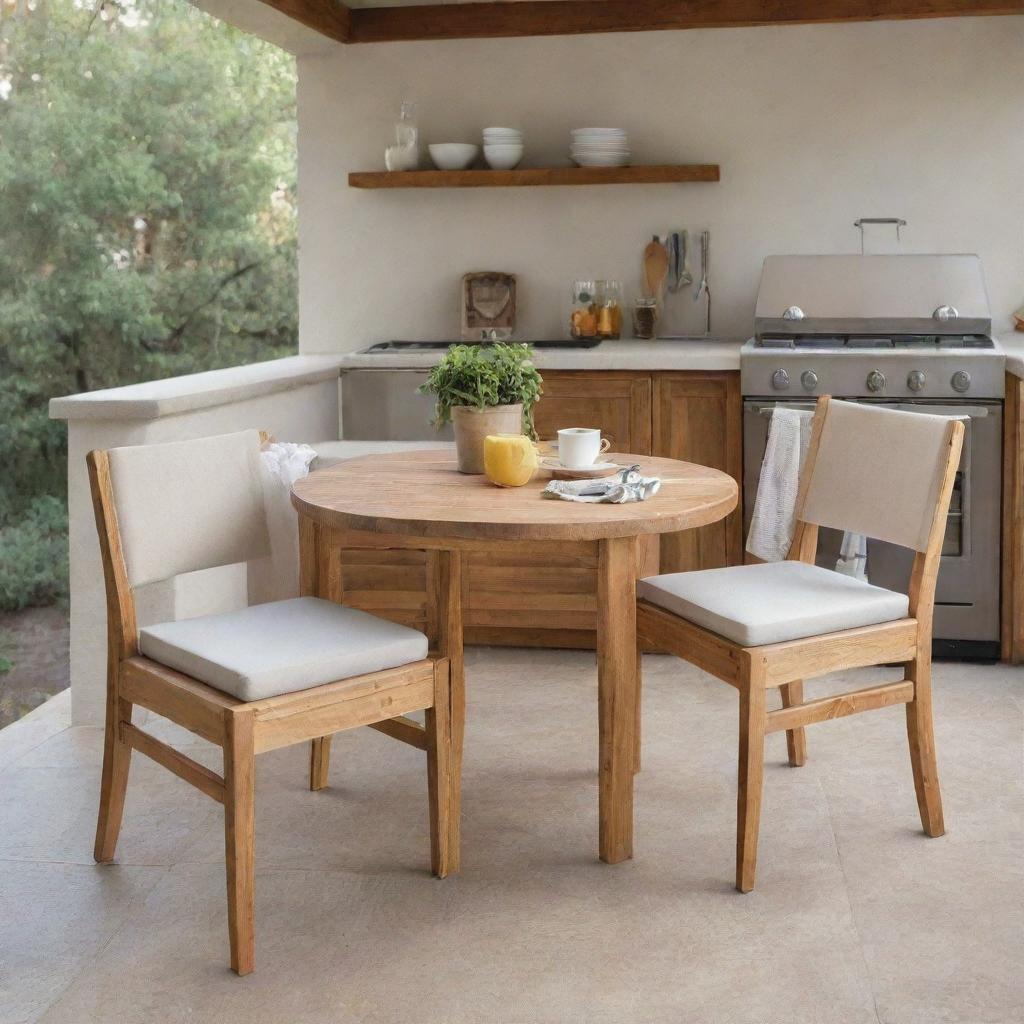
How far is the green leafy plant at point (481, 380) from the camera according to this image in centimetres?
269

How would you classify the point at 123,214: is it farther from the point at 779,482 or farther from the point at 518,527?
the point at 518,527

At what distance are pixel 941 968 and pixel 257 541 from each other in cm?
147

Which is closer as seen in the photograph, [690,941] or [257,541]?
[690,941]

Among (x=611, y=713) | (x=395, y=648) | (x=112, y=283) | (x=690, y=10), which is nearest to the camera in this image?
(x=395, y=648)

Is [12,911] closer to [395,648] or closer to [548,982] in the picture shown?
[395,648]

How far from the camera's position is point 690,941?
2.29m

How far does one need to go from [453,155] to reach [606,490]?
8.08ft

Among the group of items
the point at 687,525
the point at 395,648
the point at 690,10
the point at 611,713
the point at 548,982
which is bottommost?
the point at 548,982

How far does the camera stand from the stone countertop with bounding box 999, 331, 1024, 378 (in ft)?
12.2

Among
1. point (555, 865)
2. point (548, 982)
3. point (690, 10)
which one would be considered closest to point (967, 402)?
point (690, 10)

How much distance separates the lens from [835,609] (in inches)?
100

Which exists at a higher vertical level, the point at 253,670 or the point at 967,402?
the point at 967,402

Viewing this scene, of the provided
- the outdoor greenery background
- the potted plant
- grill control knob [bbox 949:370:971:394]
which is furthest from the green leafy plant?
the outdoor greenery background

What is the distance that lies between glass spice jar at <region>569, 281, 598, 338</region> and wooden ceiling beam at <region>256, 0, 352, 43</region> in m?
1.17
